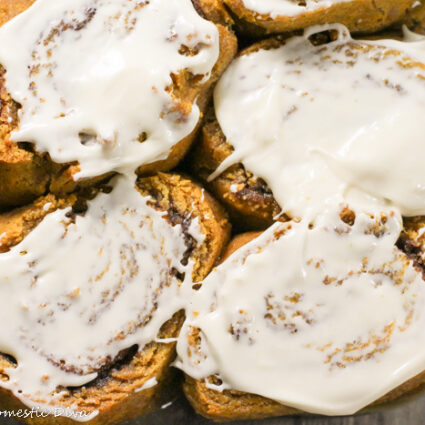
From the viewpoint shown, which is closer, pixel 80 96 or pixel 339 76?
pixel 80 96

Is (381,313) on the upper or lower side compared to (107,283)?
lower

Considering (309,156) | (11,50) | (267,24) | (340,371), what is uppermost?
(11,50)

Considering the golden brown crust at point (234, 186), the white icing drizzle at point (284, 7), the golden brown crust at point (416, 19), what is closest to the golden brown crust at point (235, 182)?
the golden brown crust at point (234, 186)

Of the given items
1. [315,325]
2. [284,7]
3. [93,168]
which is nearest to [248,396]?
[315,325]

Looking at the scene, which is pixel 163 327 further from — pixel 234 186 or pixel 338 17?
pixel 338 17

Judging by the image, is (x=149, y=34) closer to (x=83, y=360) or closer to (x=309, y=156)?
(x=309, y=156)

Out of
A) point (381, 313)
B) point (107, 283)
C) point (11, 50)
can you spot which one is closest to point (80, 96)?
point (11, 50)

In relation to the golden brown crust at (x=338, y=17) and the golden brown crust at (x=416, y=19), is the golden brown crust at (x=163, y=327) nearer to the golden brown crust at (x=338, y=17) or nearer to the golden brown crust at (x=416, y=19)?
the golden brown crust at (x=338, y=17)
